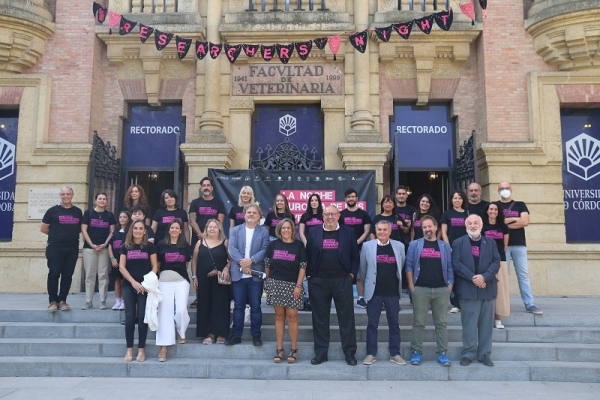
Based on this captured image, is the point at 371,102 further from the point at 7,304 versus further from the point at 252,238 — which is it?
the point at 7,304

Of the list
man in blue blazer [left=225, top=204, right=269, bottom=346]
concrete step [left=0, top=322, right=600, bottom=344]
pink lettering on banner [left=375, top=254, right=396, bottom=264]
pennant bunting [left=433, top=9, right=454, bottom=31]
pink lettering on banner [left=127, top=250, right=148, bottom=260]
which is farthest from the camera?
pennant bunting [left=433, top=9, right=454, bottom=31]

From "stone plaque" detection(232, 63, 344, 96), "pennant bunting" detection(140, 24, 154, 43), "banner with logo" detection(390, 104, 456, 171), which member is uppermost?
"pennant bunting" detection(140, 24, 154, 43)

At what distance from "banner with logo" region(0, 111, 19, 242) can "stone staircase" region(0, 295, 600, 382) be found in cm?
433

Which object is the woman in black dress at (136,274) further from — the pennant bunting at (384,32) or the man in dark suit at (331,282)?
the pennant bunting at (384,32)

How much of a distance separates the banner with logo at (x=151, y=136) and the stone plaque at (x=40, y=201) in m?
1.80

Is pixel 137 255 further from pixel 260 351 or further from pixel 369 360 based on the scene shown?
pixel 369 360

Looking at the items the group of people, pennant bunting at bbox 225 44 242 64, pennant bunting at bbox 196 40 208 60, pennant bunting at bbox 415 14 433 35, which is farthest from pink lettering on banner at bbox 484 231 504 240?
pennant bunting at bbox 196 40 208 60

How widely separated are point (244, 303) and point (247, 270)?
532 millimetres

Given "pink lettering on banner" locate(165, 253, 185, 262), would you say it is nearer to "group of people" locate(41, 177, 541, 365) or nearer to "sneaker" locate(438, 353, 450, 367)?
"group of people" locate(41, 177, 541, 365)

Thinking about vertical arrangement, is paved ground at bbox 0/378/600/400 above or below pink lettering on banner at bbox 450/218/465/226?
below

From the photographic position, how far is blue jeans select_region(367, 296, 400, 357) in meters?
6.12

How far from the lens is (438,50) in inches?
445

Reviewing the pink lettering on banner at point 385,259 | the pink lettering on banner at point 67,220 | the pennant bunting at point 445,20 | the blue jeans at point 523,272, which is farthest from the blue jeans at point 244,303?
the pennant bunting at point 445,20

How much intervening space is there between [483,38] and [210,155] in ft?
23.2
